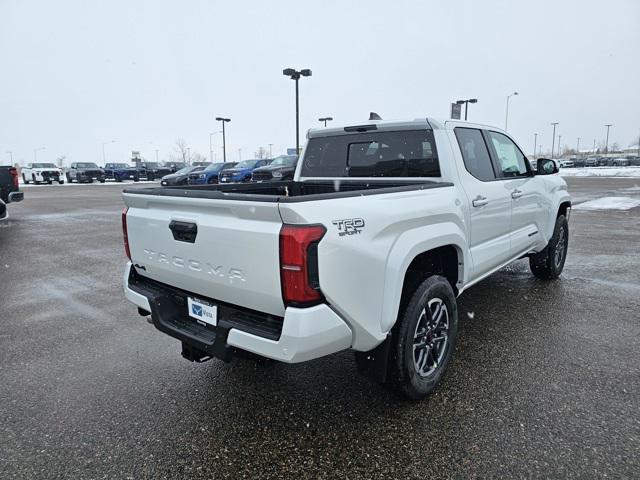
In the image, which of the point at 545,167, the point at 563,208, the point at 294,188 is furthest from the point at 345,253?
the point at 563,208

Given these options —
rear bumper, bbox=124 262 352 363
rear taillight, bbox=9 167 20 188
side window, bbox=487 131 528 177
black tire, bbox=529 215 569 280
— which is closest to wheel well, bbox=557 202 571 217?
black tire, bbox=529 215 569 280

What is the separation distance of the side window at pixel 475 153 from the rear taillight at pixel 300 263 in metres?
2.06

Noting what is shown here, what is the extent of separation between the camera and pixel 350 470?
93.4 inches

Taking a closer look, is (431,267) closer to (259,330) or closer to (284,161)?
(259,330)

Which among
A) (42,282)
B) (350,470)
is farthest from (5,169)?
(350,470)

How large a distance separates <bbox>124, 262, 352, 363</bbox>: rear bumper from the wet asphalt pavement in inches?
22.7

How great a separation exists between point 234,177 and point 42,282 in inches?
829

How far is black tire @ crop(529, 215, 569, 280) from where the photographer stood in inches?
226

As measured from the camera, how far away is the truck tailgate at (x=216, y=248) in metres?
2.31

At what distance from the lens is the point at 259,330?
95.2 inches

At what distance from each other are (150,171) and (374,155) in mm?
40274

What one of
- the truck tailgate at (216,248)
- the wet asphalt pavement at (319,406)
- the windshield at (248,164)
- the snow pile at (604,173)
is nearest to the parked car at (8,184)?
the wet asphalt pavement at (319,406)

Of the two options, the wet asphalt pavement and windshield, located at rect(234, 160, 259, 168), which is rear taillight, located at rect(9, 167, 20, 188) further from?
windshield, located at rect(234, 160, 259, 168)

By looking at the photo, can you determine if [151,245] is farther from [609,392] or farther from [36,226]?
[36,226]
